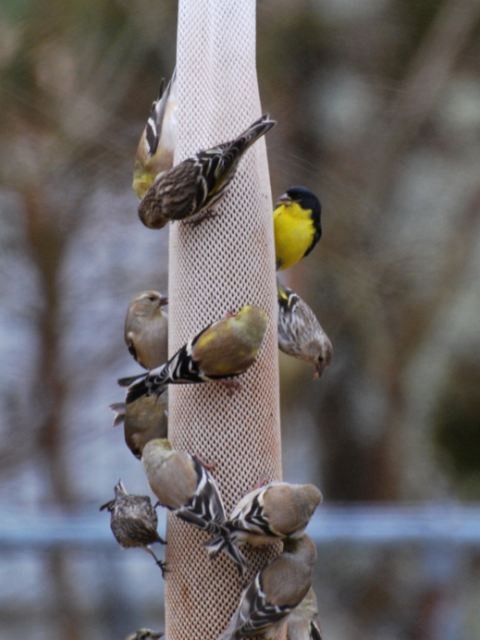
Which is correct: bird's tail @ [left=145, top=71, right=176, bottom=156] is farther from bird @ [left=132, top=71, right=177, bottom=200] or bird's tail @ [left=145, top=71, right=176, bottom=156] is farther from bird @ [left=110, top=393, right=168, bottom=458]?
bird @ [left=110, top=393, right=168, bottom=458]

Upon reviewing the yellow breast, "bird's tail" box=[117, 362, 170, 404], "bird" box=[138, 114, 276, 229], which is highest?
"bird" box=[138, 114, 276, 229]

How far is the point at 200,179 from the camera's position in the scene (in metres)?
3.43

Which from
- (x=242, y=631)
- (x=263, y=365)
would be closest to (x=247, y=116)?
(x=263, y=365)

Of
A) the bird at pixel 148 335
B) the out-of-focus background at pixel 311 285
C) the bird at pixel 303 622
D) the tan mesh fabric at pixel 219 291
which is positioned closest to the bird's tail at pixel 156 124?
the tan mesh fabric at pixel 219 291

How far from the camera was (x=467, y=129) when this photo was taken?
7723 mm

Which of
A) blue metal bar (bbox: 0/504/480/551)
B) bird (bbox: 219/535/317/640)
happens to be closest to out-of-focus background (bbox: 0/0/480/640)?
blue metal bar (bbox: 0/504/480/551)

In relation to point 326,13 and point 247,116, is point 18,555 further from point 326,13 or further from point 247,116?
point 247,116

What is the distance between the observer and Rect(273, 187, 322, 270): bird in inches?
169

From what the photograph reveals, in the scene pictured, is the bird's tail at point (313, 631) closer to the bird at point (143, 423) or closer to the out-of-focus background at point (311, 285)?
the bird at point (143, 423)

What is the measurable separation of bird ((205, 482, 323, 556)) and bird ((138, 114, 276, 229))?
75 cm

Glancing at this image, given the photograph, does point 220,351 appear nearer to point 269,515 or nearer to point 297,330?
point 269,515

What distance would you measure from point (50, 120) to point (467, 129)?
2.39 meters

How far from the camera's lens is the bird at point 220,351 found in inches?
133

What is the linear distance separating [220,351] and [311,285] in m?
4.03
